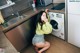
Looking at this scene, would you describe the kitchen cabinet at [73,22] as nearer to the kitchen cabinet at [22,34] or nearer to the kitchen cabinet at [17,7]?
the kitchen cabinet at [22,34]

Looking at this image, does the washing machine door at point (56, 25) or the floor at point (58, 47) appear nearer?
the floor at point (58, 47)

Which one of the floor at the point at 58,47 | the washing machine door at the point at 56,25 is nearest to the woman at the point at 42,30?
the floor at the point at 58,47

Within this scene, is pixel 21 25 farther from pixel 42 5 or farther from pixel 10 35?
pixel 42 5

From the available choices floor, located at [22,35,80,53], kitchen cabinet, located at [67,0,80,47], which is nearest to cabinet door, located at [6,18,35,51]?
floor, located at [22,35,80,53]

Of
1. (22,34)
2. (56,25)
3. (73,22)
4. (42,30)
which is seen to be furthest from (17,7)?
(73,22)

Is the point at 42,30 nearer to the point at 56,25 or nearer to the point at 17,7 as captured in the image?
the point at 56,25

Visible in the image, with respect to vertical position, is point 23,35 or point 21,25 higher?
point 21,25

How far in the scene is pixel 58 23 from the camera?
95.3 inches

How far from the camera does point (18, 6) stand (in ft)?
8.51

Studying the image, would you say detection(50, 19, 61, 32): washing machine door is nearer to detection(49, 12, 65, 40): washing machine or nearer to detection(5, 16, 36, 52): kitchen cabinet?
detection(49, 12, 65, 40): washing machine

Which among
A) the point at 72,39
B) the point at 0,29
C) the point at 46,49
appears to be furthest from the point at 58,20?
the point at 0,29

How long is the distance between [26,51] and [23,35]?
0.41 meters

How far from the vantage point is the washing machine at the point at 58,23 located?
2.30 m

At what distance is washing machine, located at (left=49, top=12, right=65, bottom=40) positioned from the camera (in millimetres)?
2296
